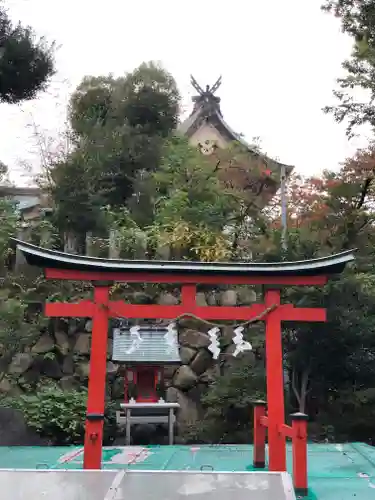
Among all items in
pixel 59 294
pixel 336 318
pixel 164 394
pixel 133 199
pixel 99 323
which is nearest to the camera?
pixel 99 323

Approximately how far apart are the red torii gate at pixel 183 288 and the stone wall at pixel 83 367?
16.9 feet

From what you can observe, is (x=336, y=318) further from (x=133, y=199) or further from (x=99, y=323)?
(x=133, y=199)

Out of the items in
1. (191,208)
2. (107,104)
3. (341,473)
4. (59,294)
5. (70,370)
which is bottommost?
(341,473)

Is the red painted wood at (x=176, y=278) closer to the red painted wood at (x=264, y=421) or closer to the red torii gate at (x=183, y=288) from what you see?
the red torii gate at (x=183, y=288)

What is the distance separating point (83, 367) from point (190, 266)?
241 inches

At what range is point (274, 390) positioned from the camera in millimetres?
6359

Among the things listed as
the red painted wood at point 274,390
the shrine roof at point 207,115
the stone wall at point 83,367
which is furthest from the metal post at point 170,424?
the shrine roof at point 207,115

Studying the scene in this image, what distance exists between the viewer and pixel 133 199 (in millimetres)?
15664

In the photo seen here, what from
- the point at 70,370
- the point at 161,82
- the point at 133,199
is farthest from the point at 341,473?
the point at 161,82

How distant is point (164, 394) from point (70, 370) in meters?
2.22

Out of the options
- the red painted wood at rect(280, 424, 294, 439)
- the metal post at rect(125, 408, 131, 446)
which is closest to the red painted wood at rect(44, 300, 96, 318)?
the red painted wood at rect(280, 424, 294, 439)

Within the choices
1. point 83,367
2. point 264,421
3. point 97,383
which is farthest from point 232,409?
point 97,383

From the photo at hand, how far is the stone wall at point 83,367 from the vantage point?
1146 centimetres

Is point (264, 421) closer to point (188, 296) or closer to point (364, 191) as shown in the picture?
point (188, 296)
